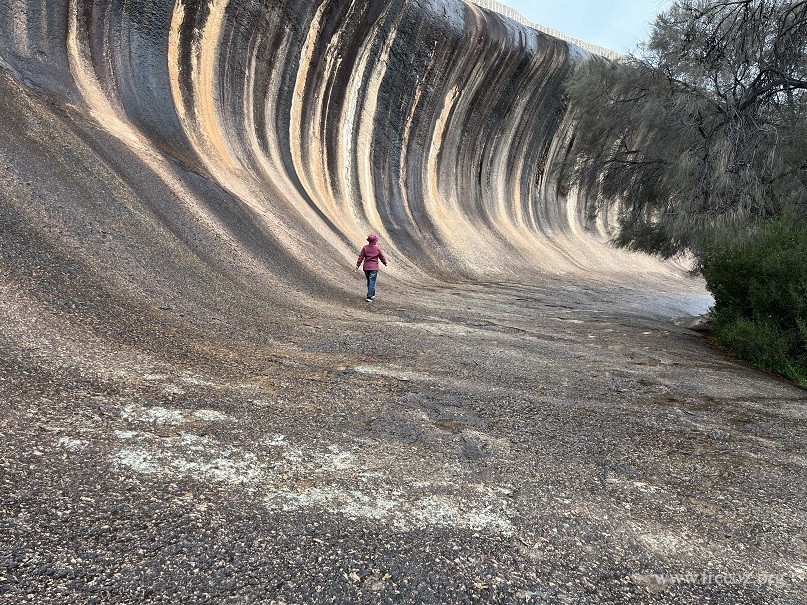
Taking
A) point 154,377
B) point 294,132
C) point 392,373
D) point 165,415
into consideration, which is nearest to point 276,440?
point 165,415

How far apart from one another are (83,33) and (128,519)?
39.4ft

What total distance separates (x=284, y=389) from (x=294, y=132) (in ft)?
42.8

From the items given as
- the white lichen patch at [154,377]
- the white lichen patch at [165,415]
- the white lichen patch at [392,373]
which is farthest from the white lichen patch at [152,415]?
the white lichen patch at [392,373]

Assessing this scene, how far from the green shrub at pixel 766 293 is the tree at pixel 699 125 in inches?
21.1

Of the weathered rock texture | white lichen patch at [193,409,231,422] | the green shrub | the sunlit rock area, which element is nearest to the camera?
the sunlit rock area

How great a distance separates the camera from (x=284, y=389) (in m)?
4.95

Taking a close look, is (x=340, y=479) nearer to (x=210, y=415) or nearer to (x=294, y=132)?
(x=210, y=415)

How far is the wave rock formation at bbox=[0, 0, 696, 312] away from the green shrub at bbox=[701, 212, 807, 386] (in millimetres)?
6861

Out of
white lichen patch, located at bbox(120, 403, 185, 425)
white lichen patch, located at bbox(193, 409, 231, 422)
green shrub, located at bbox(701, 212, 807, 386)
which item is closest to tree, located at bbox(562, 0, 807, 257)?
green shrub, located at bbox(701, 212, 807, 386)

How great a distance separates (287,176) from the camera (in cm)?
1536

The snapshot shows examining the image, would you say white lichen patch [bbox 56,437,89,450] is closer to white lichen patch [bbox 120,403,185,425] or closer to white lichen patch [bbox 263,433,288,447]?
white lichen patch [bbox 120,403,185,425]

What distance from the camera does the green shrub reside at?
8031 millimetres

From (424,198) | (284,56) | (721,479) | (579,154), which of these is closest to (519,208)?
(424,198)

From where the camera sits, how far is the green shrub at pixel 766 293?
803cm
